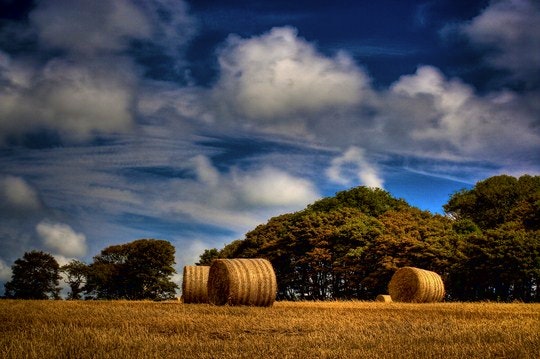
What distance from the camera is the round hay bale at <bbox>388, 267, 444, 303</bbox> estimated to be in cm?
2792

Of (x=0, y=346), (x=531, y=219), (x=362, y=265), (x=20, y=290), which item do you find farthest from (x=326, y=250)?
(x=0, y=346)

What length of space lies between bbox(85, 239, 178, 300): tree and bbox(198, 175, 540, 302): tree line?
8.38 meters

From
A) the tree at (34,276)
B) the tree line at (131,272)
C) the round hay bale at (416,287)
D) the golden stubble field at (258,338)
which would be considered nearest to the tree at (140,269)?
the tree line at (131,272)

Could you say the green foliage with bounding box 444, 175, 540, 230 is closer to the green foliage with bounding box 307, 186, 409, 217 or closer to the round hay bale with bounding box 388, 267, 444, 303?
the green foliage with bounding box 307, 186, 409, 217

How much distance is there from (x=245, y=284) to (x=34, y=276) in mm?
23246

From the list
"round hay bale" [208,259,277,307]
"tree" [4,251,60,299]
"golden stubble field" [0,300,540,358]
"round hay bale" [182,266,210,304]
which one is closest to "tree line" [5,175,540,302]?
"tree" [4,251,60,299]

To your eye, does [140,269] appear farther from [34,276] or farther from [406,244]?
[406,244]

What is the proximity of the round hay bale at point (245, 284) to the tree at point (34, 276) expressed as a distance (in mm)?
19931

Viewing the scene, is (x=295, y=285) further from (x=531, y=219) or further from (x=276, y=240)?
(x=531, y=219)

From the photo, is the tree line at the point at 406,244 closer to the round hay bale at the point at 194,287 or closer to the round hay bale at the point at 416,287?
the round hay bale at the point at 416,287

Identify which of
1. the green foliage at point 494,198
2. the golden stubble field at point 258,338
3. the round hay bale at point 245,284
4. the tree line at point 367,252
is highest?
the green foliage at point 494,198

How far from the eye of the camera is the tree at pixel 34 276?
3425 centimetres

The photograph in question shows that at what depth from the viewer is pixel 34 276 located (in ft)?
115

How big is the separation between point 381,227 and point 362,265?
3969 mm
